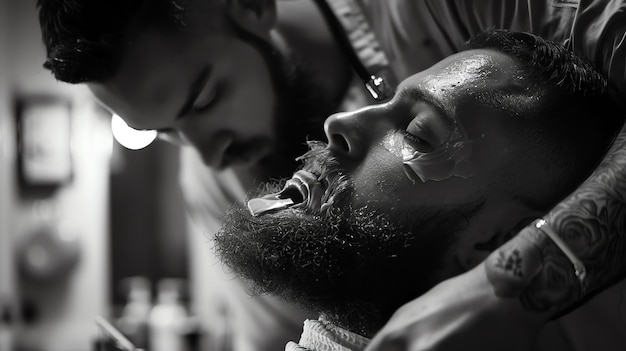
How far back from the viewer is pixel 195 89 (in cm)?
115

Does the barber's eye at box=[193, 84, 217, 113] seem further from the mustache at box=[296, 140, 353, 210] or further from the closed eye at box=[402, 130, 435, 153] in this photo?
the closed eye at box=[402, 130, 435, 153]

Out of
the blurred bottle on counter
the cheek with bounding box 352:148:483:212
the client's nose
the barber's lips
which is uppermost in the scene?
the client's nose

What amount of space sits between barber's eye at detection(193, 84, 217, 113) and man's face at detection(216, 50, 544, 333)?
35 cm

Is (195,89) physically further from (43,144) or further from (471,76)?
(43,144)

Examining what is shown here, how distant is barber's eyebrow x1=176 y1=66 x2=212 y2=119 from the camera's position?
1.14m

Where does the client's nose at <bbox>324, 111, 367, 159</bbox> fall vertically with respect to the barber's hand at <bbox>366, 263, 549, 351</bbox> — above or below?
above

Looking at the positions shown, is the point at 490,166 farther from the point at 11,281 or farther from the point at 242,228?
the point at 11,281

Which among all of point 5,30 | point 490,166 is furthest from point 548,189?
point 5,30

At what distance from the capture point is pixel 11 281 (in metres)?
3.08

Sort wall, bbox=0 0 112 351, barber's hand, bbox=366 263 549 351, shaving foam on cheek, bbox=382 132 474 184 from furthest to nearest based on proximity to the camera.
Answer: wall, bbox=0 0 112 351 < shaving foam on cheek, bbox=382 132 474 184 < barber's hand, bbox=366 263 549 351

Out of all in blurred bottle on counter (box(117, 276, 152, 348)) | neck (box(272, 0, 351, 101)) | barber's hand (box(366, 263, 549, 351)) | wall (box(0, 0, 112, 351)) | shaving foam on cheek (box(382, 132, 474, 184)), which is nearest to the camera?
barber's hand (box(366, 263, 549, 351))

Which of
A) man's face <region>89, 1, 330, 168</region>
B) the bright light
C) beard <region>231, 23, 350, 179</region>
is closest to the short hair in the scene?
beard <region>231, 23, 350, 179</region>

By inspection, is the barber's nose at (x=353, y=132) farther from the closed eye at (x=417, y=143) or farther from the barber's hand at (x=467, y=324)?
the barber's hand at (x=467, y=324)

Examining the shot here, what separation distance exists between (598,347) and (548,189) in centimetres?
21
